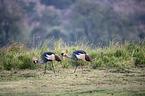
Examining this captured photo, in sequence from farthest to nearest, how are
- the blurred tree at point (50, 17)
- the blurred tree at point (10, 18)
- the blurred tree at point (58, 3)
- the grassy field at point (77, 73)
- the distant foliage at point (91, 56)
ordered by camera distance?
the blurred tree at point (58, 3) → the blurred tree at point (50, 17) → the blurred tree at point (10, 18) → the distant foliage at point (91, 56) → the grassy field at point (77, 73)

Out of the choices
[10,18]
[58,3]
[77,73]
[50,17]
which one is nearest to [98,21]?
[50,17]

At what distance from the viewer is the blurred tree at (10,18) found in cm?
3250

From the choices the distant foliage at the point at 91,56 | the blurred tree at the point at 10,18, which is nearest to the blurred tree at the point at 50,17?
the blurred tree at the point at 10,18

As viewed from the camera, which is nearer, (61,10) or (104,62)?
(104,62)

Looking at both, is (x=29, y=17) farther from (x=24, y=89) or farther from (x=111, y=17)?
(x=24, y=89)

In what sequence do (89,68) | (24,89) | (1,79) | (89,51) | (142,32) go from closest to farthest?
(24,89)
(1,79)
(89,68)
(89,51)
(142,32)

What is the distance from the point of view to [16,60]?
20.0ft

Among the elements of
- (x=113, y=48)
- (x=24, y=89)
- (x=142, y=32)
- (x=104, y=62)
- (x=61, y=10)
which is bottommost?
(x=24, y=89)

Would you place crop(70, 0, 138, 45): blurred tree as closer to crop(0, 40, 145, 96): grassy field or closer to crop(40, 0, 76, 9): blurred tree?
crop(40, 0, 76, 9): blurred tree

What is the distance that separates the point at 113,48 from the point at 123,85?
3.52 m

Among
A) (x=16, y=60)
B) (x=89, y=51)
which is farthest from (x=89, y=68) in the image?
(x=16, y=60)

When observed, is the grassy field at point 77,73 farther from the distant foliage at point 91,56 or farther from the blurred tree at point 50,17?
the blurred tree at point 50,17

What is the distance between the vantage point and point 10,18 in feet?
113

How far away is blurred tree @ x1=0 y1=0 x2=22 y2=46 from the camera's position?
3250 cm
